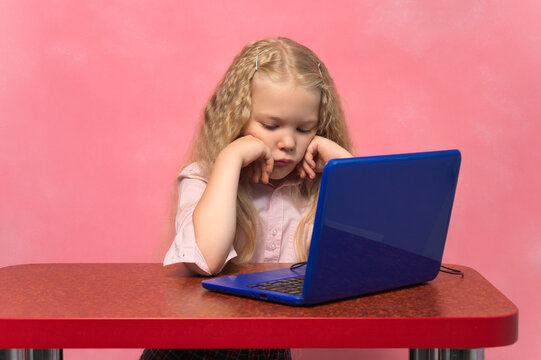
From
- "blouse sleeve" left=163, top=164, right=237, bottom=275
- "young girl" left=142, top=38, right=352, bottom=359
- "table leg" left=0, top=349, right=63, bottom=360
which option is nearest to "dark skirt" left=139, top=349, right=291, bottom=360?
"young girl" left=142, top=38, right=352, bottom=359

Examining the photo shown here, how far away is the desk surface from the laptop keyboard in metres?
0.04

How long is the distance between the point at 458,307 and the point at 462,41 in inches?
56.9

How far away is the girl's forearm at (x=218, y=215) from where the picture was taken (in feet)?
3.51

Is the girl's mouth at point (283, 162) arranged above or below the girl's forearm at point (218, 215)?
above

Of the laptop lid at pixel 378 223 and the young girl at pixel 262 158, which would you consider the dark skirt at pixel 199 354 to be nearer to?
the young girl at pixel 262 158

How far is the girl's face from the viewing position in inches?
50.1

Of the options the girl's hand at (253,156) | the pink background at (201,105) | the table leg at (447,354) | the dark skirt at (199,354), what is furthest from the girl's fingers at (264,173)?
the pink background at (201,105)

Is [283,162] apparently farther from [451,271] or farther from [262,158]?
[451,271]

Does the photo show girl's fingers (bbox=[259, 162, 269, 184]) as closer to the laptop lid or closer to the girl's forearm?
the girl's forearm

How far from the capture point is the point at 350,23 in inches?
82.9

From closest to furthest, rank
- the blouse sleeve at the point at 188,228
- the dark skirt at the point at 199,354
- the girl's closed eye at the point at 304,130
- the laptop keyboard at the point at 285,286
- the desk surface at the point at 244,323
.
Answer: the desk surface at the point at 244,323 < the laptop keyboard at the point at 285,286 < the blouse sleeve at the point at 188,228 < the dark skirt at the point at 199,354 < the girl's closed eye at the point at 304,130

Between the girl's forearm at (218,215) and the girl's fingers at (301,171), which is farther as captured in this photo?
the girl's fingers at (301,171)

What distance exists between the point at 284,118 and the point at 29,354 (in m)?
0.63

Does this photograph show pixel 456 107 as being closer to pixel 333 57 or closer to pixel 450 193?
pixel 333 57
